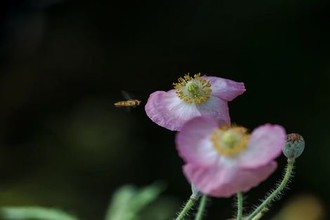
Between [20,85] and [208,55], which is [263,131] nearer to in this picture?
[208,55]

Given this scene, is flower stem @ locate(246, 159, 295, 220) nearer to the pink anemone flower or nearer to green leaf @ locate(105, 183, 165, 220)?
the pink anemone flower

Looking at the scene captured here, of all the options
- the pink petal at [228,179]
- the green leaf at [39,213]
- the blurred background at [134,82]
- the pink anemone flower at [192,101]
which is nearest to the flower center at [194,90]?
the pink anemone flower at [192,101]

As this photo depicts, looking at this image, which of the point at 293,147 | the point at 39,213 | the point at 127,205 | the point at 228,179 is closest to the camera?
the point at 228,179

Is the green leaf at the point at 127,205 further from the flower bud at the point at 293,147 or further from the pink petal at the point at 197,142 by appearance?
the pink petal at the point at 197,142

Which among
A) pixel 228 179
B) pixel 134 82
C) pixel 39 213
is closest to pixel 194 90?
pixel 228 179

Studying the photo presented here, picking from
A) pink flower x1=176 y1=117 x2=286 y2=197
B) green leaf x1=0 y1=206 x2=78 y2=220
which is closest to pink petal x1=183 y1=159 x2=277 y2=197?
pink flower x1=176 y1=117 x2=286 y2=197

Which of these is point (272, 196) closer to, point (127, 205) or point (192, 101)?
point (192, 101)

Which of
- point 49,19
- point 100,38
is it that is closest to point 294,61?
point 100,38
